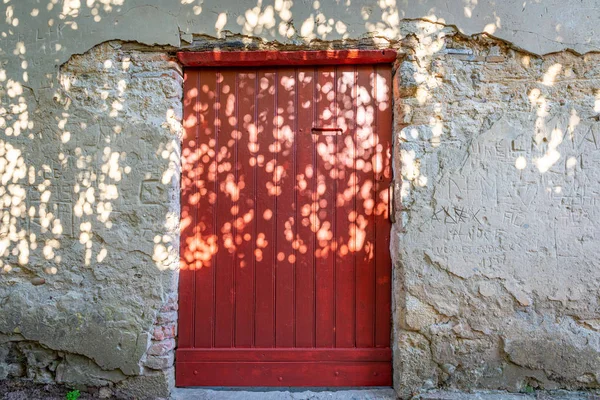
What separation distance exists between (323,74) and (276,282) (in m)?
1.50

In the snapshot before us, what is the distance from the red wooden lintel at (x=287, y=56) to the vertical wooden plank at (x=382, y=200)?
0.13 meters

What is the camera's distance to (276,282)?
284 centimetres

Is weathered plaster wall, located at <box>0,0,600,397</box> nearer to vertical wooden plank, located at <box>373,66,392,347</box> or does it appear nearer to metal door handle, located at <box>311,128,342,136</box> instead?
vertical wooden plank, located at <box>373,66,392,347</box>

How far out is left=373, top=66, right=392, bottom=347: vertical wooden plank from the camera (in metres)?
2.82

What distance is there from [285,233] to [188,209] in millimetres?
702

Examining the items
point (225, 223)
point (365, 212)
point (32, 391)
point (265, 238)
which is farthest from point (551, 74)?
point (32, 391)

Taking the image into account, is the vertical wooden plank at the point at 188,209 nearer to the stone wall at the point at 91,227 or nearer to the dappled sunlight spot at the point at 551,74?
the stone wall at the point at 91,227

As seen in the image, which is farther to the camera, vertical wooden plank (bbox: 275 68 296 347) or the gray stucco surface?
vertical wooden plank (bbox: 275 68 296 347)

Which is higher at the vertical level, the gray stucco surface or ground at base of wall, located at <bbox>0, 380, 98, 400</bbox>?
the gray stucco surface

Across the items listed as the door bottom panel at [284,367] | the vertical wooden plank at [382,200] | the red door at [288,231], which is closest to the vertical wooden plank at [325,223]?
the red door at [288,231]

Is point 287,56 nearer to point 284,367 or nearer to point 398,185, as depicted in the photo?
point 398,185

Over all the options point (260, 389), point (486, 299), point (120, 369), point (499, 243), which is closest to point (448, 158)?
point (499, 243)

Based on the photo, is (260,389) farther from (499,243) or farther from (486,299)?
(499,243)

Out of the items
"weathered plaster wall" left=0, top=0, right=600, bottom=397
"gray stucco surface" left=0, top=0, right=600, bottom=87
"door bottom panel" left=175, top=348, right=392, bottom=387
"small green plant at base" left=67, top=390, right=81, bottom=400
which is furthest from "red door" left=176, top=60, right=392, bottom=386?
"small green plant at base" left=67, top=390, right=81, bottom=400
